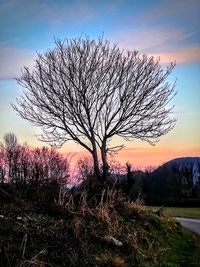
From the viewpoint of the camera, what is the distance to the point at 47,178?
13.0m

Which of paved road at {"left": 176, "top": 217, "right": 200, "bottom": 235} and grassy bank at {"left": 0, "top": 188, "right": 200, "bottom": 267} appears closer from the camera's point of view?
grassy bank at {"left": 0, "top": 188, "right": 200, "bottom": 267}

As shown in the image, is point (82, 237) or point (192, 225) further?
point (192, 225)

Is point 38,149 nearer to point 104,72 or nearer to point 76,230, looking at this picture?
point 104,72

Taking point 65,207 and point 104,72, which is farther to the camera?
point 104,72

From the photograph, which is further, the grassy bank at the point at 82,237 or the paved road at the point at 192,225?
the paved road at the point at 192,225

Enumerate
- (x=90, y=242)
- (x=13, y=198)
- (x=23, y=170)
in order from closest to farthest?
(x=90, y=242), (x=13, y=198), (x=23, y=170)

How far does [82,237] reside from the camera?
31.5 feet

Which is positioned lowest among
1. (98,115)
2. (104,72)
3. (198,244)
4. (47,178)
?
(198,244)

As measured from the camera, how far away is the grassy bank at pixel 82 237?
8078mm

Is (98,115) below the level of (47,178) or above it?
above

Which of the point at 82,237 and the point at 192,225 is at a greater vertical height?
the point at 192,225

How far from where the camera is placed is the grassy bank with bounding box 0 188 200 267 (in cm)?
808

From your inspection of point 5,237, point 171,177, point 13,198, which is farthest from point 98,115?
point 171,177

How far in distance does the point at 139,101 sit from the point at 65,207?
18.6 metres
